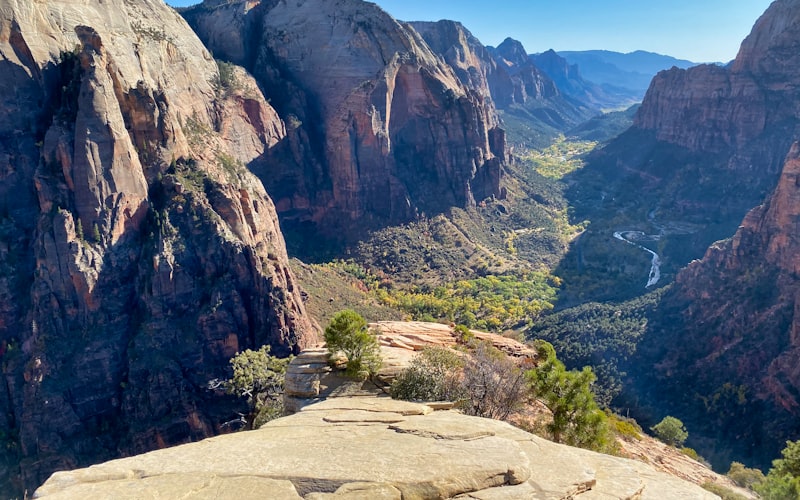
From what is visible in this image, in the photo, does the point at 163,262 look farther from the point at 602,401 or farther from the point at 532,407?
the point at 602,401

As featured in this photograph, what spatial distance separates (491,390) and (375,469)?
14.3 metres

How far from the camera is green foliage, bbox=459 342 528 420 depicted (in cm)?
2759

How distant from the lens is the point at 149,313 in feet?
161

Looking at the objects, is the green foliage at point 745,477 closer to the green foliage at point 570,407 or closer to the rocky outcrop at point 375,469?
the green foliage at point 570,407

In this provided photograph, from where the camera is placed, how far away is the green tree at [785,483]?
24.3 meters

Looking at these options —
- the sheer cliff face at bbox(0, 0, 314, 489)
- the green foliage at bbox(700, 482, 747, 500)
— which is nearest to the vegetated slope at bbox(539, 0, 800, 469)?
the green foliage at bbox(700, 482, 747, 500)

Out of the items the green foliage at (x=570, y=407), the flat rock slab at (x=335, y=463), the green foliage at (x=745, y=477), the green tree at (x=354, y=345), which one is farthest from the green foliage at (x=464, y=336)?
the green foliage at (x=745, y=477)

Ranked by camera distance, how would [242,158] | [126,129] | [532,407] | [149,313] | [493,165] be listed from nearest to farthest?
1. [532,407]
2. [149,313]
3. [126,129]
4. [242,158]
5. [493,165]

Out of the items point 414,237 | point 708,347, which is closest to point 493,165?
point 414,237

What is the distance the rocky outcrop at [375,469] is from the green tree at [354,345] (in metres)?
7.84

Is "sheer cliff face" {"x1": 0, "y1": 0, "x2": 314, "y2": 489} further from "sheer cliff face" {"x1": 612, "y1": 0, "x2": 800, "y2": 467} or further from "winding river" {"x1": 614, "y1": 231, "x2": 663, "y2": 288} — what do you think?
"winding river" {"x1": 614, "y1": 231, "x2": 663, "y2": 288}

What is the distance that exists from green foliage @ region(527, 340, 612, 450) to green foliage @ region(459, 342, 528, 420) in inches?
46.7

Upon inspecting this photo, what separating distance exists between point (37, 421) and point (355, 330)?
3376 cm

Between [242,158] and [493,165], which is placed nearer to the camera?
Answer: [242,158]
